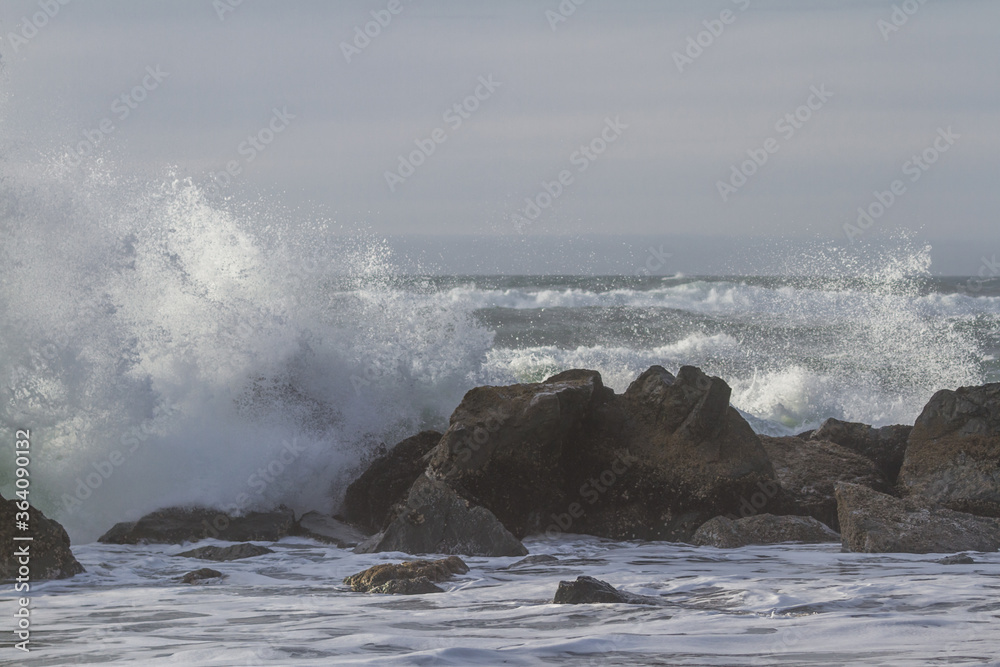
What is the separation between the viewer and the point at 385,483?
750 cm

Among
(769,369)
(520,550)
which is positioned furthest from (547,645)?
(769,369)

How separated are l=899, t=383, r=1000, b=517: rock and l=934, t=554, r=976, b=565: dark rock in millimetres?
901

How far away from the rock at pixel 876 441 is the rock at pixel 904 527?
1322 millimetres

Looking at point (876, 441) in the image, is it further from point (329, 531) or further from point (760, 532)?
point (329, 531)

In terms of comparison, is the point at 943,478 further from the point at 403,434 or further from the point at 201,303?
the point at 201,303

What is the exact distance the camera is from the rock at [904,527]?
19.1 ft

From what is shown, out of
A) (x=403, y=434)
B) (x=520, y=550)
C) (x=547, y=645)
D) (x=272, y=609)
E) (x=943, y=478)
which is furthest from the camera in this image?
(x=403, y=434)

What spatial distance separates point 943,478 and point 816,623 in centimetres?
307

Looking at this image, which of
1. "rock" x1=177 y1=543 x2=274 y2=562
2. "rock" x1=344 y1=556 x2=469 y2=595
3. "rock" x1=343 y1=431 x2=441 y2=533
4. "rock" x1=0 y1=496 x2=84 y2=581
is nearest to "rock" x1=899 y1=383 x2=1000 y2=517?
"rock" x1=344 y1=556 x2=469 y2=595

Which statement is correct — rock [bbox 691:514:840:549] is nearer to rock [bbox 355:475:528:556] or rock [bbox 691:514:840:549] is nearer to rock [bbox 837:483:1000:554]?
rock [bbox 837:483:1000:554]

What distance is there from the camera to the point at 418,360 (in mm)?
10055

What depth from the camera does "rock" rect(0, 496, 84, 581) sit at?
5316mm

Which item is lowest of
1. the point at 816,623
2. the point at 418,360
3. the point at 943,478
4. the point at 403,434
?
the point at 816,623

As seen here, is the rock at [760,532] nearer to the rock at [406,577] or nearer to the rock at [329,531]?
the rock at [406,577]
